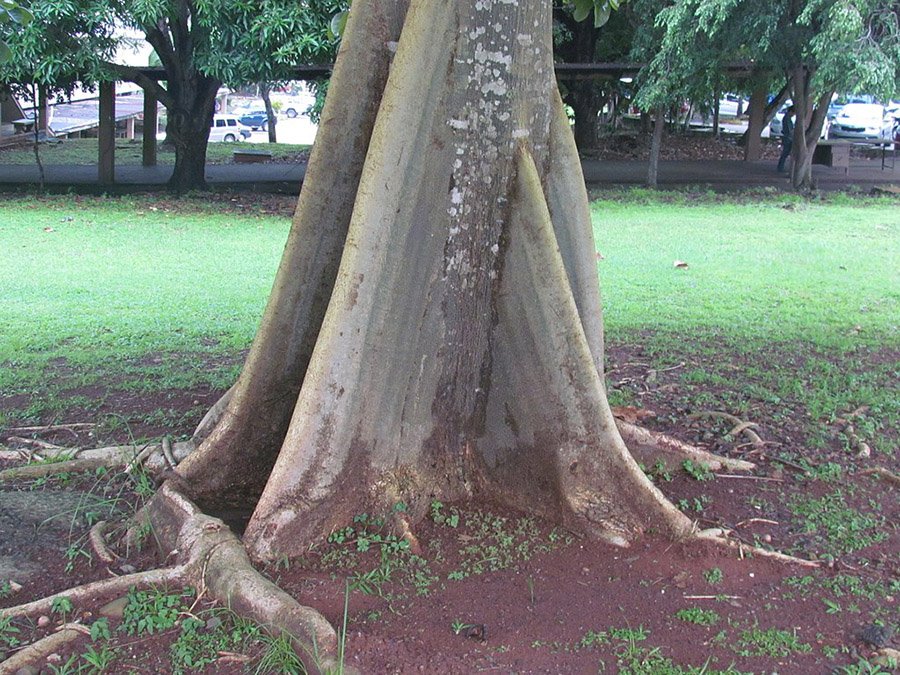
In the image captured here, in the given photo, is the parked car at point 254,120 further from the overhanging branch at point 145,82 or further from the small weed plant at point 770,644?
the small weed plant at point 770,644

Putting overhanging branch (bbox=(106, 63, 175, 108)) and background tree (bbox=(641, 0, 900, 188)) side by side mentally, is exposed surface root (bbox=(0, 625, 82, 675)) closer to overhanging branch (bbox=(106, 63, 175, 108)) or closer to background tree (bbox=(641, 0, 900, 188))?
background tree (bbox=(641, 0, 900, 188))

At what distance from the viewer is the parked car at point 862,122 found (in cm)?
3528

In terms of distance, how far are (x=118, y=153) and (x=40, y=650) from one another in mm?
26419

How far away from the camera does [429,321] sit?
12.7ft

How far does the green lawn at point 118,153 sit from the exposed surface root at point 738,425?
21.3 m

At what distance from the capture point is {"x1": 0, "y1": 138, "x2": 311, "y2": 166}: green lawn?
24491 millimetres

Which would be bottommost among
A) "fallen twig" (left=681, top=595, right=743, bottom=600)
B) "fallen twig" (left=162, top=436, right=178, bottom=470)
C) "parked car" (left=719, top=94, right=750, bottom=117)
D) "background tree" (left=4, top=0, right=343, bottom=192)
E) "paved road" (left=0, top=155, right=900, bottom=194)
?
"fallen twig" (left=681, top=595, right=743, bottom=600)

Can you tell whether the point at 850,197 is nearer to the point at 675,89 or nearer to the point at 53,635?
the point at 675,89

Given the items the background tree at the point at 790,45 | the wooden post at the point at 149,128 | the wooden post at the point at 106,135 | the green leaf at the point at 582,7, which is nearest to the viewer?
the green leaf at the point at 582,7

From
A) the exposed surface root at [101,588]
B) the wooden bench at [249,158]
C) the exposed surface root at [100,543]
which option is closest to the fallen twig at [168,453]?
the exposed surface root at [100,543]

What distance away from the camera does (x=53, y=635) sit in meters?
3.15

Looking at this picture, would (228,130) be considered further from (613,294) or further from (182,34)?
(613,294)

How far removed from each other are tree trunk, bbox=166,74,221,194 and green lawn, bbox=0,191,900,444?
5.67 ft

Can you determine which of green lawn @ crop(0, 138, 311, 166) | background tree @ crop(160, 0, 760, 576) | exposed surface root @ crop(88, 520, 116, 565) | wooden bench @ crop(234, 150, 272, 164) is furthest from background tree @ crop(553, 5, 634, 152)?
exposed surface root @ crop(88, 520, 116, 565)
